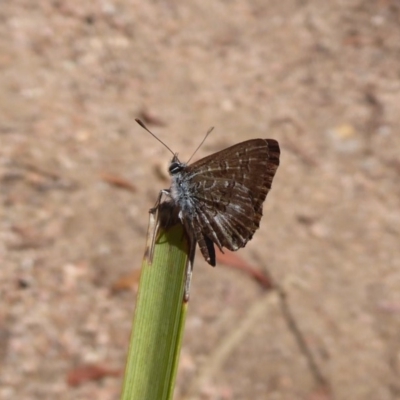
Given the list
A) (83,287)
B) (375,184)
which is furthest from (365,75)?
(83,287)

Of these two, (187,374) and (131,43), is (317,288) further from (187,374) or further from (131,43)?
(131,43)

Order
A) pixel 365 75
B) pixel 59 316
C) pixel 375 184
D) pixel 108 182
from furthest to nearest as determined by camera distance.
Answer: pixel 365 75
pixel 375 184
pixel 108 182
pixel 59 316

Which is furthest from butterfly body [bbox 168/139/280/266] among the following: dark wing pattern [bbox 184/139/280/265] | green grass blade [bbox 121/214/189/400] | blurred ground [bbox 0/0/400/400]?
Answer: blurred ground [bbox 0/0/400/400]

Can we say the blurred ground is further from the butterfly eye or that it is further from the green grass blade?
the green grass blade

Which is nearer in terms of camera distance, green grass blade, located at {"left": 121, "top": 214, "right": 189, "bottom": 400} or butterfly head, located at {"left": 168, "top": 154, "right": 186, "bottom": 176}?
green grass blade, located at {"left": 121, "top": 214, "right": 189, "bottom": 400}

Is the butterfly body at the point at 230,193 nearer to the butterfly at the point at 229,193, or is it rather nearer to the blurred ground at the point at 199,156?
the butterfly at the point at 229,193
